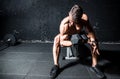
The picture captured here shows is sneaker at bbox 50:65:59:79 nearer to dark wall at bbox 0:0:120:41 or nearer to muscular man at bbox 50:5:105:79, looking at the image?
muscular man at bbox 50:5:105:79

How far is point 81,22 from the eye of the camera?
3.41 m

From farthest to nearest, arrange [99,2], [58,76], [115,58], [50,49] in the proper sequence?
[99,2] < [50,49] < [115,58] < [58,76]

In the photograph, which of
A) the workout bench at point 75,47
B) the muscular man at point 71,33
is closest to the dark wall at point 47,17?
the workout bench at point 75,47

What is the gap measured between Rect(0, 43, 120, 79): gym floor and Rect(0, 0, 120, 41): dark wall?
23.9 inches

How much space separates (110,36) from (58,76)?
2803mm

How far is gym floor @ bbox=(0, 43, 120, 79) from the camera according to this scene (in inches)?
132

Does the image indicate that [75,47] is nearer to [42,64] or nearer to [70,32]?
[42,64]

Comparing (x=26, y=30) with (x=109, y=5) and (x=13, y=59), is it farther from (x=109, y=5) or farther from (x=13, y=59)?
(x=109, y=5)

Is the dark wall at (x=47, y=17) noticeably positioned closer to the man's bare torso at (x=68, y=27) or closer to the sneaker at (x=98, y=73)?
the man's bare torso at (x=68, y=27)

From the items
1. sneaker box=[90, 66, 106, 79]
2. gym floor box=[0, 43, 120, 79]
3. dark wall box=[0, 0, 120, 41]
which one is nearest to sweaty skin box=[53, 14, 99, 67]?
sneaker box=[90, 66, 106, 79]

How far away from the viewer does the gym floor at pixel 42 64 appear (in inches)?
132

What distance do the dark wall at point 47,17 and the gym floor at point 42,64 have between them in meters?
0.61

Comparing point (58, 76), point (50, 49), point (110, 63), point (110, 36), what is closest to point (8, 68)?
point (58, 76)

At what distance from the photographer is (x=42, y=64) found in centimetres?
394
